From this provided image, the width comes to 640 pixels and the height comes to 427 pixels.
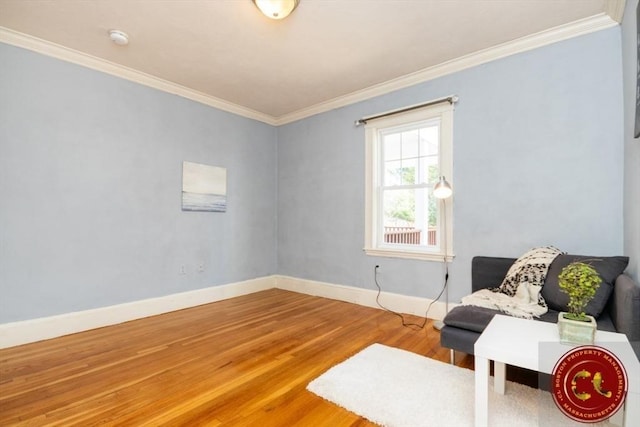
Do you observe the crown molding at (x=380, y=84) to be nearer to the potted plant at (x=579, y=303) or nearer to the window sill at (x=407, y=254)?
the window sill at (x=407, y=254)

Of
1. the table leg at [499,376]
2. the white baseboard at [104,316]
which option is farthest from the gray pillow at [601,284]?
the white baseboard at [104,316]

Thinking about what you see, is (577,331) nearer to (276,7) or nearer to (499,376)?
(499,376)

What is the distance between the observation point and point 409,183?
3766mm

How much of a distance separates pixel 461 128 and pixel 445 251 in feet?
4.38

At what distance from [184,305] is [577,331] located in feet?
12.7

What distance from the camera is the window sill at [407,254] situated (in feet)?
11.1

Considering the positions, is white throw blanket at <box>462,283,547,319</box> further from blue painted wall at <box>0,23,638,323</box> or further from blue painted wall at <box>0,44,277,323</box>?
blue painted wall at <box>0,44,277,323</box>

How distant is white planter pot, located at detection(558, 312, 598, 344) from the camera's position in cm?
140

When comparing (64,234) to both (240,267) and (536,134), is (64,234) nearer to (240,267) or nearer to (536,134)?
(240,267)

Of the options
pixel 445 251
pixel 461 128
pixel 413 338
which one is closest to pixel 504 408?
pixel 413 338

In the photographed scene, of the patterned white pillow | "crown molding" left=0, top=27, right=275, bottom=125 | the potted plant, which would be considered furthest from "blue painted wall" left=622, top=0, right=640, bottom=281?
"crown molding" left=0, top=27, right=275, bottom=125

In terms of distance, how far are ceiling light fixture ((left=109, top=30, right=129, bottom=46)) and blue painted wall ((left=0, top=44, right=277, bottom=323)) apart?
646 mm
